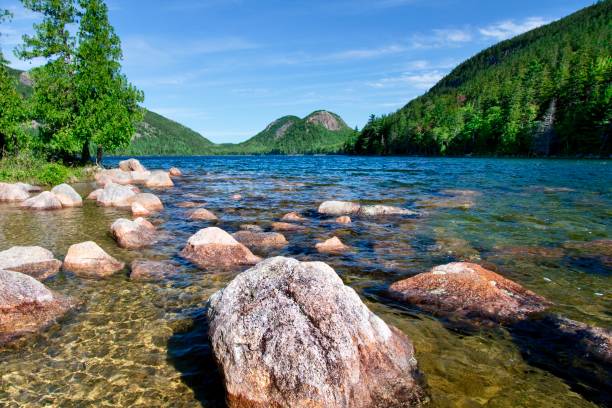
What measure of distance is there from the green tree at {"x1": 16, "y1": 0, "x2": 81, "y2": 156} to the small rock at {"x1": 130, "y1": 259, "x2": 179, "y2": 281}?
29.0 m

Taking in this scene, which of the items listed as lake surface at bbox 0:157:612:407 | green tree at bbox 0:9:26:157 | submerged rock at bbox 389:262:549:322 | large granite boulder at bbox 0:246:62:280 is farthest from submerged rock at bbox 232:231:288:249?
green tree at bbox 0:9:26:157

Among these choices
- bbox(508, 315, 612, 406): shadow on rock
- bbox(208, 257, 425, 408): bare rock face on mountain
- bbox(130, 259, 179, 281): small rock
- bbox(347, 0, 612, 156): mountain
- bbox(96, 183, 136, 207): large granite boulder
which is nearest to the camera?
bbox(208, 257, 425, 408): bare rock face on mountain

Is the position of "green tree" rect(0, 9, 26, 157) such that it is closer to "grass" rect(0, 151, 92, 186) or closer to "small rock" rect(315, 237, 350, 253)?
"grass" rect(0, 151, 92, 186)

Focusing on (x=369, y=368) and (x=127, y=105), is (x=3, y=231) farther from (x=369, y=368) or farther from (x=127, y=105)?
(x=127, y=105)

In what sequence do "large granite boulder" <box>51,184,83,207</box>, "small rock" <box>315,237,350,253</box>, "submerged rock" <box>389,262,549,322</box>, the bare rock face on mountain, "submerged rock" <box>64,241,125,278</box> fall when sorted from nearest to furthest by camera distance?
the bare rock face on mountain
"submerged rock" <box>389,262,549,322</box>
"submerged rock" <box>64,241,125,278</box>
"small rock" <box>315,237,350,253</box>
"large granite boulder" <box>51,184,83,207</box>

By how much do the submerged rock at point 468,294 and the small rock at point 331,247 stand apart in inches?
127

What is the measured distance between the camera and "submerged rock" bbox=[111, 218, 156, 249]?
A: 11.6 metres

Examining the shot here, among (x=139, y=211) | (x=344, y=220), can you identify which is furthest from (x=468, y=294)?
(x=139, y=211)

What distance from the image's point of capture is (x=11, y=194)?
70.3 ft

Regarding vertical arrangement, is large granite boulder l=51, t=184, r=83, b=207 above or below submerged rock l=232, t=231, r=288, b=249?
above

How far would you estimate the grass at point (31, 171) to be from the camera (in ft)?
88.7

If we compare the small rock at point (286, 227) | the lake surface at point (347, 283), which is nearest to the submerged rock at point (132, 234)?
the lake surface at point (347, 283)

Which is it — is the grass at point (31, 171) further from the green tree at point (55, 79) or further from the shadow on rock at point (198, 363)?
the shadow on rock at point (198, 363)

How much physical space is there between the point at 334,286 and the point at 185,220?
12091 millimetres
